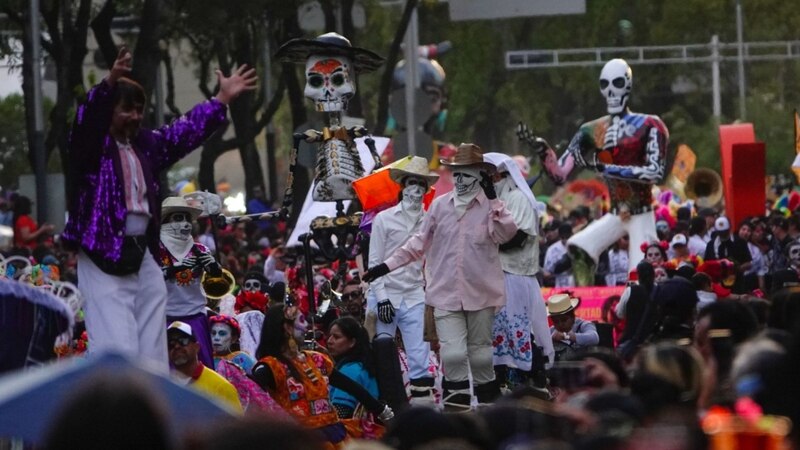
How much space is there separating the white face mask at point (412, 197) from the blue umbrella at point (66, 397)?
9.38 metres

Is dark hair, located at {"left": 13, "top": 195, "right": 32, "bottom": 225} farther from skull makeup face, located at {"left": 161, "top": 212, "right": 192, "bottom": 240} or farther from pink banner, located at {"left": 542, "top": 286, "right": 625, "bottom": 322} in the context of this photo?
skull makeup face, located at {"left": 161, "top": 212, "right": 192, "bottom": 240}

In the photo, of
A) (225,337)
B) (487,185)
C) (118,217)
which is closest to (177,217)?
(225,337)

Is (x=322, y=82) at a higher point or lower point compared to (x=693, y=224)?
higher

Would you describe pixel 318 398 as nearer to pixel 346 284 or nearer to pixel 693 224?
pixel 346 284

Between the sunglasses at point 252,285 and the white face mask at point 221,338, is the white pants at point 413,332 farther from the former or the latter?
the sunglasses at point 252,285

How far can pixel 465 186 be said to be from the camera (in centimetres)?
1383

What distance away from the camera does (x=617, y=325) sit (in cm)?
1773

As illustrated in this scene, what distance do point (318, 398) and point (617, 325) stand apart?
6.54 metres

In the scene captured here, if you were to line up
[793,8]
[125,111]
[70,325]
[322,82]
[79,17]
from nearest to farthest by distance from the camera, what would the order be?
[70,325], [125,111], [322,82], [79,17], [793,8]

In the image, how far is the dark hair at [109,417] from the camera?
4480mm

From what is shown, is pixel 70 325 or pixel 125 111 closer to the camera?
pixel 70 325

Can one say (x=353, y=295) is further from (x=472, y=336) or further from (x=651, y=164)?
(x=651, y=164)

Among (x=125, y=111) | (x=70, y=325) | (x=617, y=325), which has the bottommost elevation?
(x=617, y=325)

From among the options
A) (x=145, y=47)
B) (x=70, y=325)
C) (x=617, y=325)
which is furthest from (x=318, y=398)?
(x=145, y=47)
